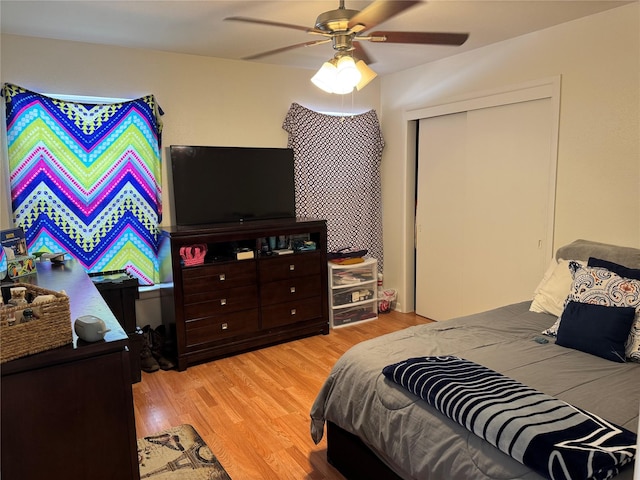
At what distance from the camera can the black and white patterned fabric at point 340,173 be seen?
14.2 ft

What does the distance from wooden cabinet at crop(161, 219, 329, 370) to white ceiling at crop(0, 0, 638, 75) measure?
1396 mm

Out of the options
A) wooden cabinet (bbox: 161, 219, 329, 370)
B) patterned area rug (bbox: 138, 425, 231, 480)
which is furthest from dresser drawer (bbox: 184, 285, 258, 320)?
patterned area rug (bbox: 138, 425, 231, 480)

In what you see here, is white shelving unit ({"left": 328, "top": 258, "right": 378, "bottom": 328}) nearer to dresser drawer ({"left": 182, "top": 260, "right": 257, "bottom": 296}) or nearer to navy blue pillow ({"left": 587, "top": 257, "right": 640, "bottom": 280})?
dresser drawer ({"left": 182, "top": 260, "right": 257, "bottom": 296})

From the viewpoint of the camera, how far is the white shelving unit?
4355 millimetres

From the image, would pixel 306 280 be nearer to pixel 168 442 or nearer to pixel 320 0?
pixel 168 442

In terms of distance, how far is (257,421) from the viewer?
2.71m

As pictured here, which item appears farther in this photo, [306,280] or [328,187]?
[328,187]

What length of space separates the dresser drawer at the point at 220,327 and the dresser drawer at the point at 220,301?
0.14 feet

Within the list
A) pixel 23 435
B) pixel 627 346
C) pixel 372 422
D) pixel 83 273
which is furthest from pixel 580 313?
pixel 83 273

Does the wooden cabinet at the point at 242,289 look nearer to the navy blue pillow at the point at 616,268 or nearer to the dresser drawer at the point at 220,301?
the dresser drawer at the point at 220,301

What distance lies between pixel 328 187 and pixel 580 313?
2703mm

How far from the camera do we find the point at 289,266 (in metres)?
3.90

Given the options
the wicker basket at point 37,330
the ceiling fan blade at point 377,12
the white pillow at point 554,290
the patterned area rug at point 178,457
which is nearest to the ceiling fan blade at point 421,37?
the ceiling fan blade at point 377,12

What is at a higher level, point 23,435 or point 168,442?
point 23,435
